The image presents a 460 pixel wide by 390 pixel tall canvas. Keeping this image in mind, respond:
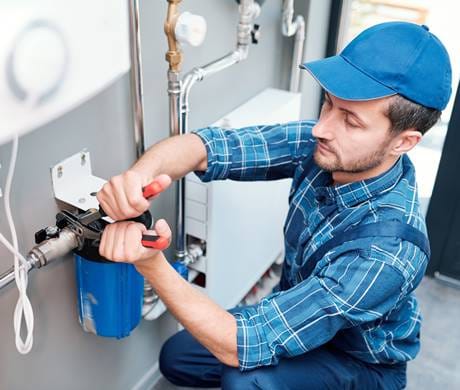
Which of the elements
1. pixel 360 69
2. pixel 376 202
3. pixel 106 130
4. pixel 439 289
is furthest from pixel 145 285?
pixel 439 289

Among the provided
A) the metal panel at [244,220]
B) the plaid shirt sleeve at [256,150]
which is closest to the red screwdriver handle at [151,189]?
the plaid shirt sleeve at [256,150]

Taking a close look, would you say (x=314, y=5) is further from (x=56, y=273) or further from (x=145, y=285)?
(x=56, y=273)

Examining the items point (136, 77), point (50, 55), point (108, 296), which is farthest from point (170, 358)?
point (50, 55)

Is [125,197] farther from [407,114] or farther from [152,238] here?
[407,114]

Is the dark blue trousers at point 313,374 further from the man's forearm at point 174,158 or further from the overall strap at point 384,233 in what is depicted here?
the man's forearm at point 174,158

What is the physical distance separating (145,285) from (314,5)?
3.11ft

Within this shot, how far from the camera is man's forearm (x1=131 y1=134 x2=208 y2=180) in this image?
3.31 feet

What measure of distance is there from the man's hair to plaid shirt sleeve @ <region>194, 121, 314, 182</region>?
0.25m

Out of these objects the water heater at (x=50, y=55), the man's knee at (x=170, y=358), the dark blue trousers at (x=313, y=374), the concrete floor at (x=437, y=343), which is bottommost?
the concrete floor at (x=437, y=343)

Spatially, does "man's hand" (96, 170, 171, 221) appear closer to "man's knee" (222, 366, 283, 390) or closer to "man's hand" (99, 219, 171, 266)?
"man's hand" (99, 219, 171, 266)

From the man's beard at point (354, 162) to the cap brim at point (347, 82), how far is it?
107 mm

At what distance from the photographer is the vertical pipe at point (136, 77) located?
967 millimetres

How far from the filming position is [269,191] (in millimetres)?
1563

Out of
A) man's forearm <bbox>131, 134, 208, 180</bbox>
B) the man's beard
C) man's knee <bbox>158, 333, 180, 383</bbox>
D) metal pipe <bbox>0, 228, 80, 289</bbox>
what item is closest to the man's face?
the man's beard
